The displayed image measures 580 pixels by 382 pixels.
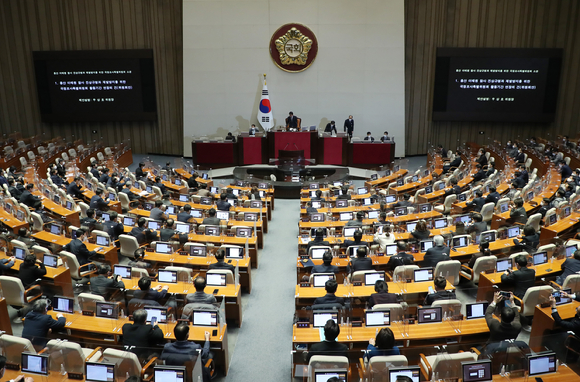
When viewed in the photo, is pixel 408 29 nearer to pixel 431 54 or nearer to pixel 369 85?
pixel 431 54

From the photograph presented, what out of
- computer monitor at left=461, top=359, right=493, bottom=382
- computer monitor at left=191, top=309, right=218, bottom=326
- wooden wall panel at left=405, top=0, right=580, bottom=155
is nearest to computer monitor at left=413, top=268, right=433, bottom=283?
computer monitor at left=461, top=359, right=493, bottom=382

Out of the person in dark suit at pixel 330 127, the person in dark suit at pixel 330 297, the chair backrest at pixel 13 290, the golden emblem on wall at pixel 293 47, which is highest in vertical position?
the golden emblem on wall at pixel 293 47

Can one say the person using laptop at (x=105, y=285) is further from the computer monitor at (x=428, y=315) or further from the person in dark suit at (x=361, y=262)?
the computer monitor at (x=428, y=315)

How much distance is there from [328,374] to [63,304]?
156 inches

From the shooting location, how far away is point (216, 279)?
292 inches

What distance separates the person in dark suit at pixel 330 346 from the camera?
5234mm

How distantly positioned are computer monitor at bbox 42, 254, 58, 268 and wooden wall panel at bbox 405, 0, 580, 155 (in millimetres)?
16433

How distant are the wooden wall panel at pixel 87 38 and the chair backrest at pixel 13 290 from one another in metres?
14.6

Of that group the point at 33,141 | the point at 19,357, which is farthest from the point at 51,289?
the point at 33,141

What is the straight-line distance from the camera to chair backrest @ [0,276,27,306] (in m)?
7.18

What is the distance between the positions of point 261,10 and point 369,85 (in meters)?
5.47

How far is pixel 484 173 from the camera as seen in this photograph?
47.3 feet

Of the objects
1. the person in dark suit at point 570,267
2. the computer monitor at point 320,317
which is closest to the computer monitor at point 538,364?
the computer monitor at point 320,317

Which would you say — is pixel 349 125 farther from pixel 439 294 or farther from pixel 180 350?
pixel 180 350
